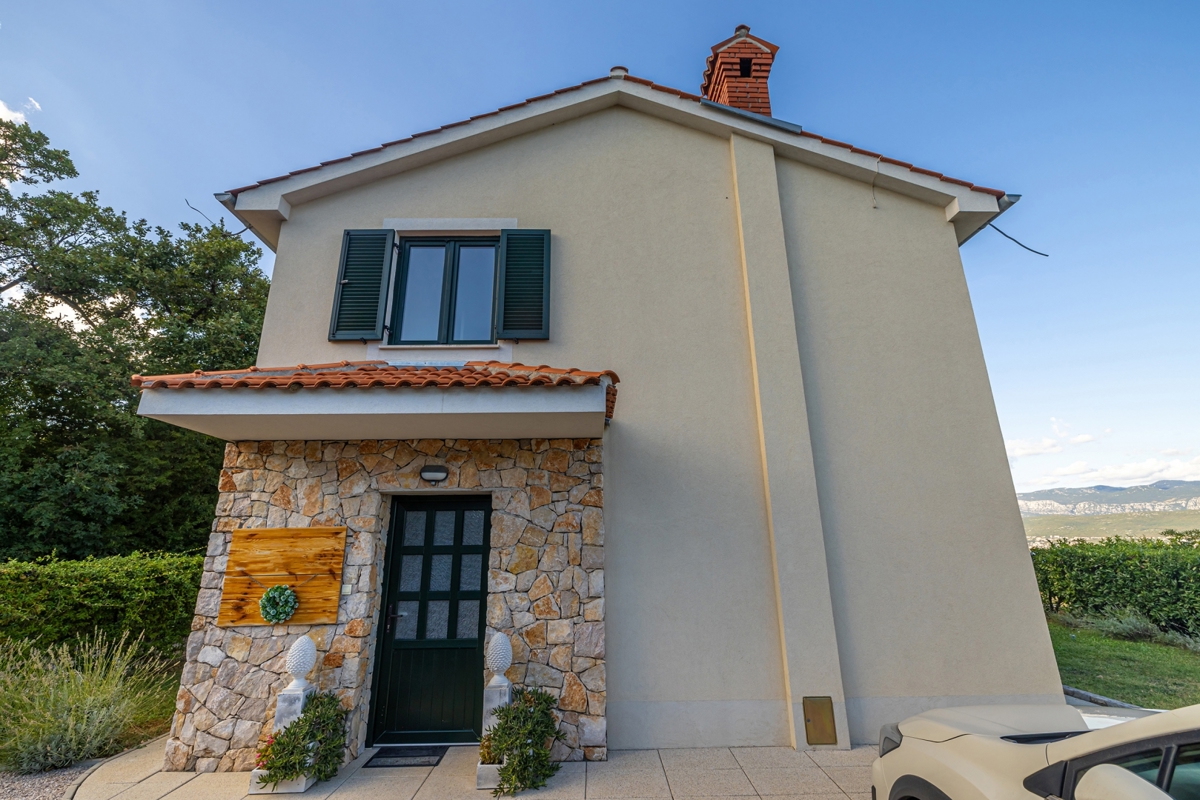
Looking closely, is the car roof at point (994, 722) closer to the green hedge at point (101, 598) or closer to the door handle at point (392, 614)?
the door handle at point (392, 614)

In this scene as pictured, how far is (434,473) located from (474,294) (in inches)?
102

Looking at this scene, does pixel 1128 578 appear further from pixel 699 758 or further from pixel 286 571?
pixel 286 571

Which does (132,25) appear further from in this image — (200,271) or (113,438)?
(113,438)

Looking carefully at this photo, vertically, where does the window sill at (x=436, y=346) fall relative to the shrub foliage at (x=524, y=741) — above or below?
above

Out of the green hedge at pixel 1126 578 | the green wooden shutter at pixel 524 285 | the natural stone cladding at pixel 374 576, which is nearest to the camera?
the natural stone cladding at pixel 374 576

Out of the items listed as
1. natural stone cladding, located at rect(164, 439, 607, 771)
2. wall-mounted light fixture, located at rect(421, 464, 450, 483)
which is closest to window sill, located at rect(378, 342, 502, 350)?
natural stone cladding, located at rect(164, 439, 607, 771)

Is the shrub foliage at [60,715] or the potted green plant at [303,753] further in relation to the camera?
the shrub foliage at [60,715]

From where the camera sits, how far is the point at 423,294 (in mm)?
6746

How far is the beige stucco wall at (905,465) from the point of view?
17.7 ft

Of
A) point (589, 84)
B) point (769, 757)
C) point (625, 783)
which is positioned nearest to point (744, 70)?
point (589, 84)

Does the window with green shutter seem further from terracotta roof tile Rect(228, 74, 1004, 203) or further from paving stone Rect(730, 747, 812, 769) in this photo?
paving stone Rect(730, 747, 812, 769)

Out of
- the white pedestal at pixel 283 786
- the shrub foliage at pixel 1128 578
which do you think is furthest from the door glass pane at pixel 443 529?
the shrub foliage at pixel 1128 578

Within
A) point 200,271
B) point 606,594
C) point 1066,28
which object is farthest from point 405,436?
point 200,271

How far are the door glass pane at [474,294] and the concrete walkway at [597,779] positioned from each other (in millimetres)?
4637
